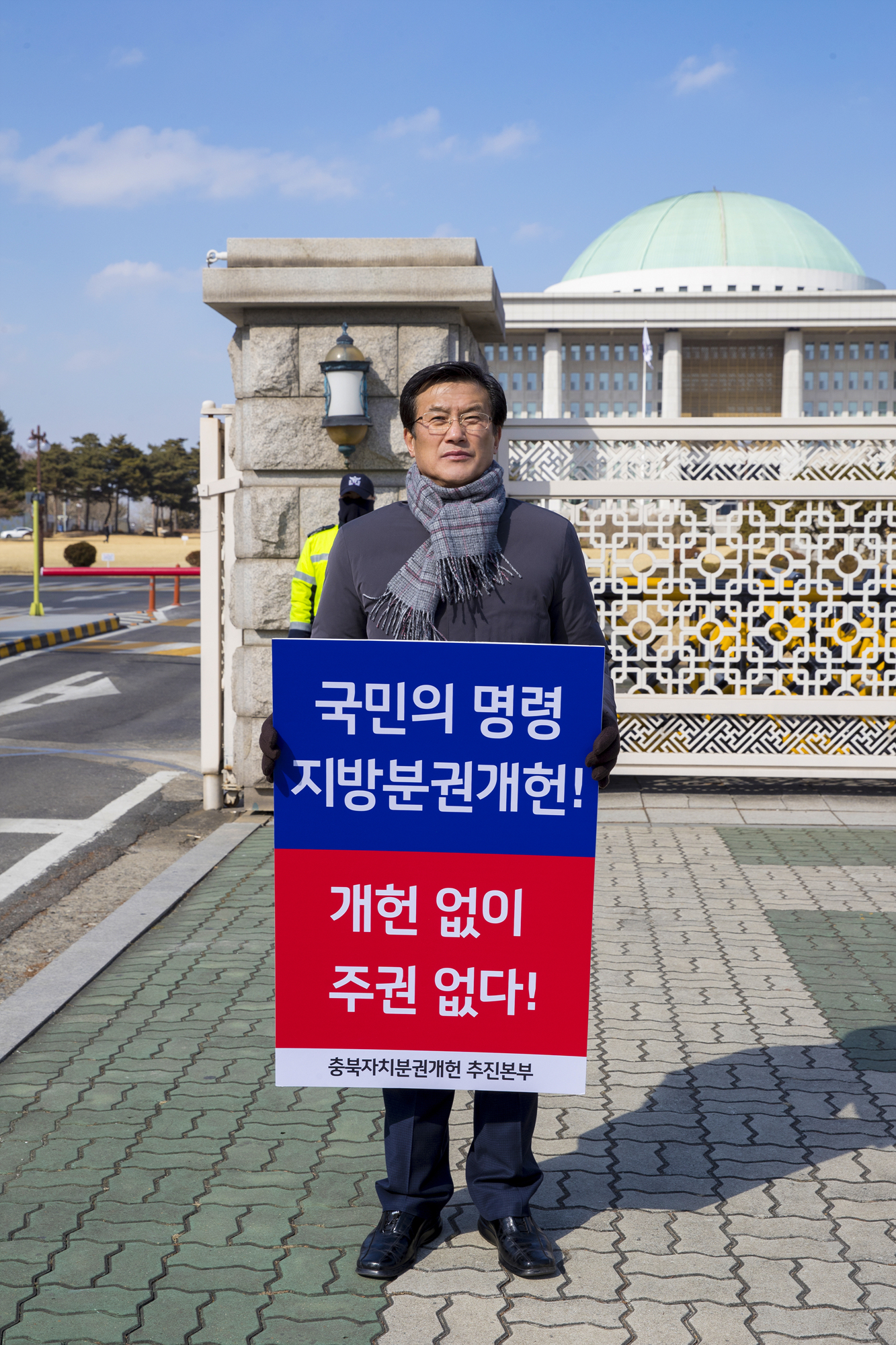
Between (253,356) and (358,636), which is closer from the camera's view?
(358,636)

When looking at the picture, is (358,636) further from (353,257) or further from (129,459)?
(129,459)

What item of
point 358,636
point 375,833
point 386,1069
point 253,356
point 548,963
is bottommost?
point 386,1069

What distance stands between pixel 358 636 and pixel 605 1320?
1.59 m

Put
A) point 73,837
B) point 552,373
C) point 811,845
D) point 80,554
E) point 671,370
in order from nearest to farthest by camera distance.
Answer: point 811,845 → point 73,837 → point 80,554 → point 671,370 → point 552,373

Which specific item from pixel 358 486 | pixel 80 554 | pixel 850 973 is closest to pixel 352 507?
pixel 358 486

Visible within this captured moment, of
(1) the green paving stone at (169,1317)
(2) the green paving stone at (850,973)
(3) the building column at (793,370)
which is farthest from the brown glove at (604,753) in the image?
(3) the building column at (793,370)

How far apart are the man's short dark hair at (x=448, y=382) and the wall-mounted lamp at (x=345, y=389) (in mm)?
4520

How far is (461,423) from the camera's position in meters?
2.94

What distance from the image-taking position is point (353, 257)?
25.3ft

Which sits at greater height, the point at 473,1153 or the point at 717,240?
the point at 717,240

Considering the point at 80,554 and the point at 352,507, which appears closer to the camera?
the point at 352,507

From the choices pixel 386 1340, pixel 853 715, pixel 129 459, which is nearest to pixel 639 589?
pixel 853 715

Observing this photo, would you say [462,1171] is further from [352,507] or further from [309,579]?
[352,507]

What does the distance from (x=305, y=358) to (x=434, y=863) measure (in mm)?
5415
